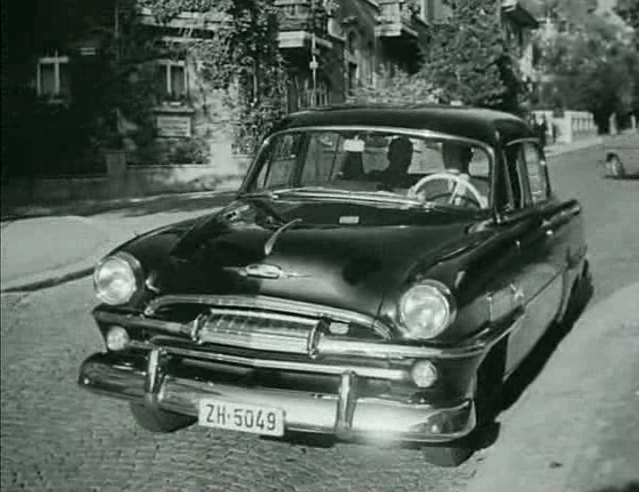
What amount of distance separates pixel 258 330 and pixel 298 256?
0.26 m

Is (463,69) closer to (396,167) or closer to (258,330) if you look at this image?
(396,167)

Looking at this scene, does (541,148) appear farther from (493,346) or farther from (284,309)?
(284,309)

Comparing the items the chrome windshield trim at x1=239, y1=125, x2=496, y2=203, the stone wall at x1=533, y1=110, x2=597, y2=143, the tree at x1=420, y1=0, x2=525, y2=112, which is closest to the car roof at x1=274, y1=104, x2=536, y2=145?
the chrome windshield trim at x1=239, y1=125, x2=496, y2=203

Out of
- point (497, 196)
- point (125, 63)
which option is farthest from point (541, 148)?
point (125, 63)

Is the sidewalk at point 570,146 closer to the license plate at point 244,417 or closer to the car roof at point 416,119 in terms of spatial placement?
the car roof at point 416,119

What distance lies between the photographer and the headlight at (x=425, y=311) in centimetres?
288

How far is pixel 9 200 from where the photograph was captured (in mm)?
1751

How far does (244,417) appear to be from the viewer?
2846 mm

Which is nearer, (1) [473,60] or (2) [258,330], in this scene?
(2) [258,330]

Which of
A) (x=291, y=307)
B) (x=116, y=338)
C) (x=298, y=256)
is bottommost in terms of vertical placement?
(x=116, y=338)

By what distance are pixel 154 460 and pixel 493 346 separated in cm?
129

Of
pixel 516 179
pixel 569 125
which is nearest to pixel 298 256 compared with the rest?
pixel 516 179

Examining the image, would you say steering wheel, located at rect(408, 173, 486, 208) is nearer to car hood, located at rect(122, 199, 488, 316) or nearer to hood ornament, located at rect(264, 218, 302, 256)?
car hood, located at rect(122, 199, 488, 316)

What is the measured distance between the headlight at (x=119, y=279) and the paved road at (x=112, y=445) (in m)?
0.17
